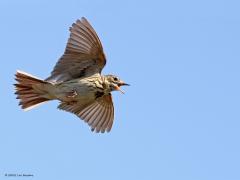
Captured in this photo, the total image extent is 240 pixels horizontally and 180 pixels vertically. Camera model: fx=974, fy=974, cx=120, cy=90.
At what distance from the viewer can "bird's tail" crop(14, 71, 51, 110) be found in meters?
14.7

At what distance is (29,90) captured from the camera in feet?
49.0

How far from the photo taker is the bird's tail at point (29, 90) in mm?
14719

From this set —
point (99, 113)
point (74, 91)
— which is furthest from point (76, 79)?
point (99, 113)

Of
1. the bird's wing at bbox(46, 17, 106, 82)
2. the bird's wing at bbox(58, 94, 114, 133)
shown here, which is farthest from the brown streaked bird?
the bird's wing at bbox(58, 94, 114, 133)

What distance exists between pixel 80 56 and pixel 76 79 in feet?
1.21

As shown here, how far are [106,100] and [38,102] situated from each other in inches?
55.1

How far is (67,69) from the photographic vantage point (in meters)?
15.1

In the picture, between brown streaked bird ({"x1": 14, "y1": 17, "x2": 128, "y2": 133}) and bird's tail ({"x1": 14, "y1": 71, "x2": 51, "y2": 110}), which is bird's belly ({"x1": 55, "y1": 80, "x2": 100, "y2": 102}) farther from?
bird's tail ({"x1": 14, "y1": 71, "x2": 51, "y2": 110})

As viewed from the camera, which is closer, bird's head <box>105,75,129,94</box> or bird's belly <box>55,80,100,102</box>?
bird's belly <box>55,80,100,102</box>

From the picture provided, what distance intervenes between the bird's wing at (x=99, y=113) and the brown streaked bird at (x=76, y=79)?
0.50 metres

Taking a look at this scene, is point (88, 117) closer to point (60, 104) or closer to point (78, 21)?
point (60, 104)

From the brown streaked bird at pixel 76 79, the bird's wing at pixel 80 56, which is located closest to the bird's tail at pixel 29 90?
the brown streaked bird at pixel 76 79

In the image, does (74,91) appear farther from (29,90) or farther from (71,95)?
(29,90)

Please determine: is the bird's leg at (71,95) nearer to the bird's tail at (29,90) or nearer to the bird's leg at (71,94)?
the bird's leg at (71,94)
